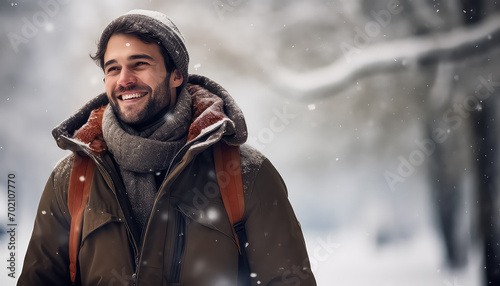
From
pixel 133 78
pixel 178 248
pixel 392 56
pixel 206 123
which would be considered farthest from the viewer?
pixel 392 56

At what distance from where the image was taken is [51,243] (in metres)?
1.76

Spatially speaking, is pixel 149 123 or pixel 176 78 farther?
pixel 176 78

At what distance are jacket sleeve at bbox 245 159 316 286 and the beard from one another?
2.06ft

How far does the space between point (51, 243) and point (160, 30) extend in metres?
1.18

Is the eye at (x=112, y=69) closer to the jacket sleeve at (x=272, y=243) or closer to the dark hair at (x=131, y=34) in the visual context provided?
the dark hair at (x=131, y=34)

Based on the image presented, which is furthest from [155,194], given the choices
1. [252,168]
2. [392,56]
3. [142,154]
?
[392,56]

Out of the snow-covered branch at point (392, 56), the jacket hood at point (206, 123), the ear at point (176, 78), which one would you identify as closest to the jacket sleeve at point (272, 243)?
the jacket hood at point (206, 123)

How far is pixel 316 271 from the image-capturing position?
4418 millimetres

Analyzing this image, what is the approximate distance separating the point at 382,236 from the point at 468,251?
0.93 m

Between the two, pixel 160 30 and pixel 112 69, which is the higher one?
pixel 160 30

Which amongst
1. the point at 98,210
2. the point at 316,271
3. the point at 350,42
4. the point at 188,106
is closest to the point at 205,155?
the point at 188,106

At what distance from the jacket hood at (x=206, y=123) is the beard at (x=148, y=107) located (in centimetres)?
17

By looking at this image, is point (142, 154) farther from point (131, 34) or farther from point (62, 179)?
point (131, 34)

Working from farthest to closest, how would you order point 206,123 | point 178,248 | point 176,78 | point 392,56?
point 392,56 < point 176,78 < point 206,123 < point 178,248
